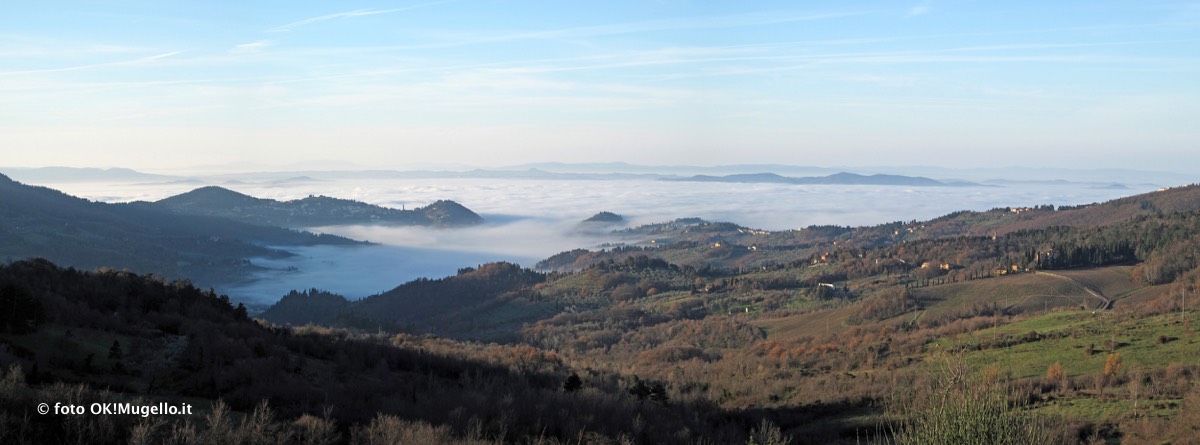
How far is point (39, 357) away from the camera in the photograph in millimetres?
19641

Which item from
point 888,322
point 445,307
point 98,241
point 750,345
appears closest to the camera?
point 750,345

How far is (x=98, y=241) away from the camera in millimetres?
154125

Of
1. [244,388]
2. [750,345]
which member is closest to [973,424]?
[244,388]

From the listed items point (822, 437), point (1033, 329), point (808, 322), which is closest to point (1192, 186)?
point (808, 322)

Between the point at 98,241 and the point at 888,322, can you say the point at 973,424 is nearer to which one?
the point at 888,322

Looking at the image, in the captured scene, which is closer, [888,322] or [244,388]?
[244,388]

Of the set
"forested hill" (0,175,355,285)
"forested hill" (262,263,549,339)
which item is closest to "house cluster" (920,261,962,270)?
"forested hill" (262,263,549,339)

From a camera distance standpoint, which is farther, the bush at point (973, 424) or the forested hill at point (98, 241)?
the forested hill at point (98, 241)

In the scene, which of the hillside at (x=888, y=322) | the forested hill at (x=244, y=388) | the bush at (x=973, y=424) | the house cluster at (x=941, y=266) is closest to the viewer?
the bush at (x=973, y=424)

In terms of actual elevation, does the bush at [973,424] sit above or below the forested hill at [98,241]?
above

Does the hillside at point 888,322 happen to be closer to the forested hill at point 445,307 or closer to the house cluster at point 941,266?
the house cluster at point 941,266

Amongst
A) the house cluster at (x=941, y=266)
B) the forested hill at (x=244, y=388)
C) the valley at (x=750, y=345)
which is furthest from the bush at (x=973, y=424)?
the house cluster at (x=941, y=266)

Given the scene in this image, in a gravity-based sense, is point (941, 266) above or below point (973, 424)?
below

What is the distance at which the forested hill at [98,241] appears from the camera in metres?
137
